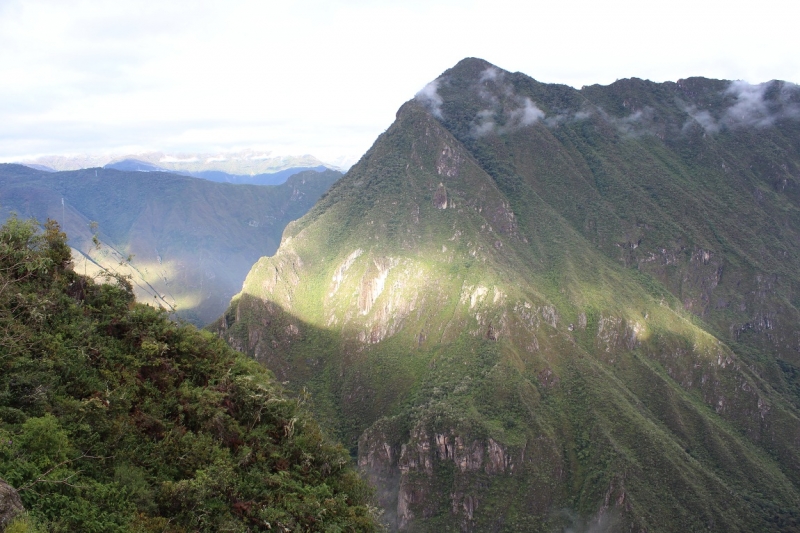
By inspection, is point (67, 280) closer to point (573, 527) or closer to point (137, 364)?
point (137, 364)

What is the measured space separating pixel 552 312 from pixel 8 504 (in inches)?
3911

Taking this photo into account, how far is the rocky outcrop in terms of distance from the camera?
11.3 meters

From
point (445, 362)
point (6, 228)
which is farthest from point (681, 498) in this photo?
point (6, 228)

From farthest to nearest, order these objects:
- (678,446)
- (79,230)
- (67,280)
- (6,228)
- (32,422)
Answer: (79,230) < (678,446) < (67,280) < (6,228) < (32,422)

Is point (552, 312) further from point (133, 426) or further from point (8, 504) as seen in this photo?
point (8, 504)

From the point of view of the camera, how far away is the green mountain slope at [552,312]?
251 ft

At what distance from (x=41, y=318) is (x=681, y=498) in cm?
8437

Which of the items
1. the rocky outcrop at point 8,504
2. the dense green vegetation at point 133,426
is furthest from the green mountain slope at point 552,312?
the rocky outcrop at point 8,504

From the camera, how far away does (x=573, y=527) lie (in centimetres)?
7219

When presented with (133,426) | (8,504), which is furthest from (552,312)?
(8,504)

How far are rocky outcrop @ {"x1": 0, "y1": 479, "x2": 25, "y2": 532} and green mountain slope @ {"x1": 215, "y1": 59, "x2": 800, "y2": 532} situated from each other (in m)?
69.9

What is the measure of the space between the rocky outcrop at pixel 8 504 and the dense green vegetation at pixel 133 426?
1.24ft

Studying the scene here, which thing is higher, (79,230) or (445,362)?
(79,230)

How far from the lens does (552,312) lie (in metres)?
102
